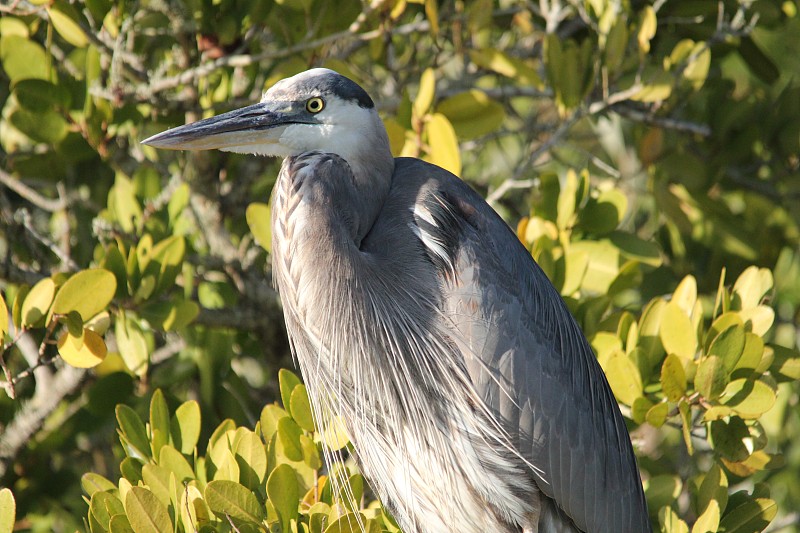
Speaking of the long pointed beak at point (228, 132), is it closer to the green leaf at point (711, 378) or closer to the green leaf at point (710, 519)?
the green leaf at point (711, 378)

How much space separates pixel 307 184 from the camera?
252 cm

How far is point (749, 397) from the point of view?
250cm

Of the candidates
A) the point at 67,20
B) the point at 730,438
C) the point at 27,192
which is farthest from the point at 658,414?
the point at 27,192

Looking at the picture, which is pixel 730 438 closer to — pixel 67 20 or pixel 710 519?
pixel 710 519

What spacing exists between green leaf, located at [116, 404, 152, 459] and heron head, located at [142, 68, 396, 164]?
78 cm

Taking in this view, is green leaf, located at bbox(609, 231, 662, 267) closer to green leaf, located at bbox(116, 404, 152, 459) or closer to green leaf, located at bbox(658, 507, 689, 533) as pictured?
green leaf, located at bbox(658, 507, 689, 533)

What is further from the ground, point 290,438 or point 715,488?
point 290,438

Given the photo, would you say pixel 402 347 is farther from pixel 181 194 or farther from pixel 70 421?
pixel 70 421

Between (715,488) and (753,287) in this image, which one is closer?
(715,488)

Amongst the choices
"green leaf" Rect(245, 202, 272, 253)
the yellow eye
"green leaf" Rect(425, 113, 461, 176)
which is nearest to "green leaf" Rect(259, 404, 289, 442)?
"green leaf" Rect(245, 202, 272, 253)

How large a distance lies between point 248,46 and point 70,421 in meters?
1.51

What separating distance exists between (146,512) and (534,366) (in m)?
1.19

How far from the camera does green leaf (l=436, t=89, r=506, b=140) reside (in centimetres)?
324

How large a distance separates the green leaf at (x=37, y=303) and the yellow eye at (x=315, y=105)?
34.3 inches
